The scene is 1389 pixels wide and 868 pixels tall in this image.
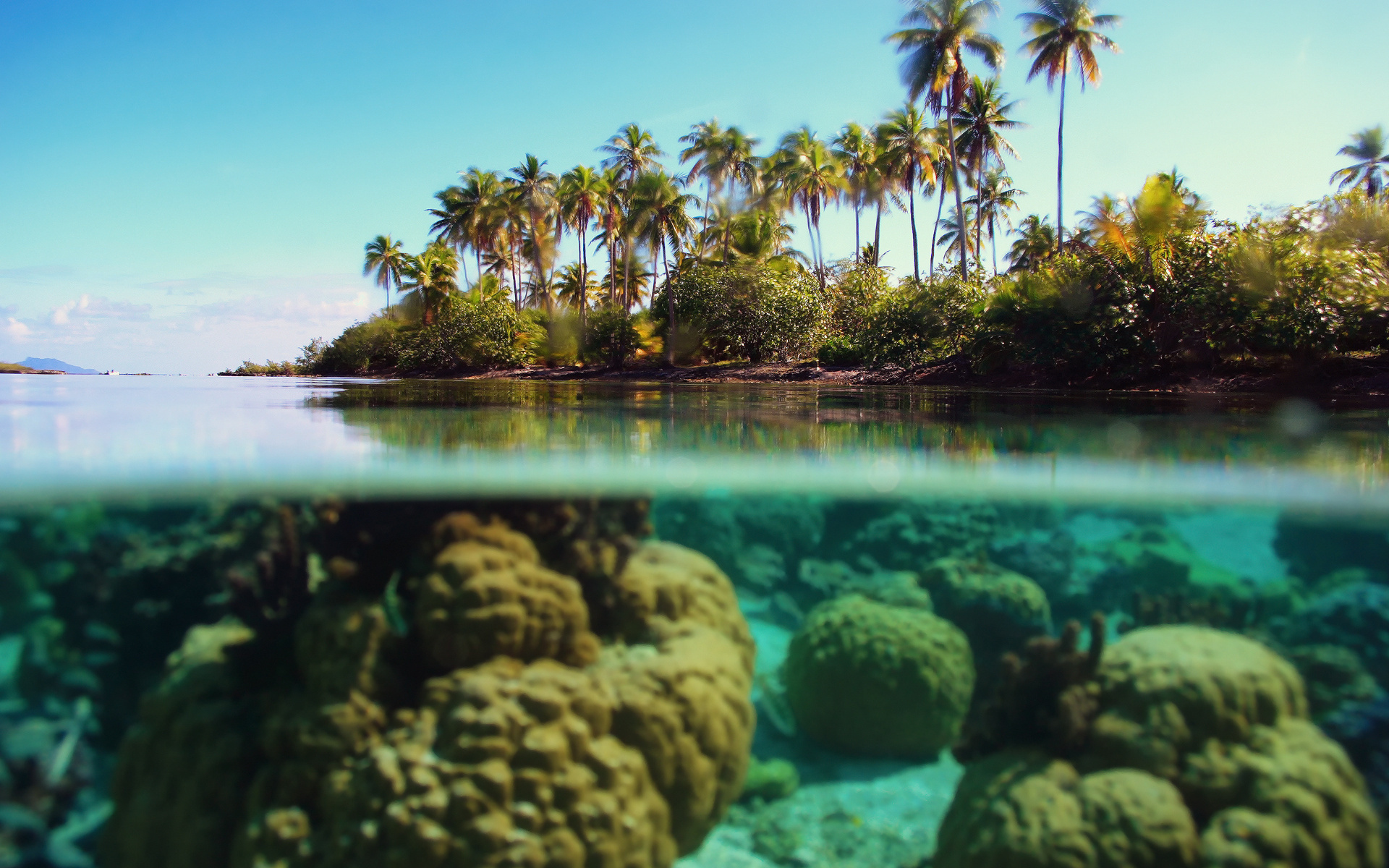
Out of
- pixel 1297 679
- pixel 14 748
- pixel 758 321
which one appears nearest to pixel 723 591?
pixel 1297 679

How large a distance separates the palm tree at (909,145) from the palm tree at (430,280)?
2968 cm

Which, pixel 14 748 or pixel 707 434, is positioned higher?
pixel 707 434

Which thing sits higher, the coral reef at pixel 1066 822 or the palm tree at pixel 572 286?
the palm tree at pixel 572 286

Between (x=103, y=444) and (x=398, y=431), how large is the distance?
2.13 metres

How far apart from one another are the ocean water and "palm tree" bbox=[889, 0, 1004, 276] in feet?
104

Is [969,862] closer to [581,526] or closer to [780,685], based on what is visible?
[780,685]

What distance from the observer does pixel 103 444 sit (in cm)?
544

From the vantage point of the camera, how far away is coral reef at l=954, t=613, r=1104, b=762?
3.40m

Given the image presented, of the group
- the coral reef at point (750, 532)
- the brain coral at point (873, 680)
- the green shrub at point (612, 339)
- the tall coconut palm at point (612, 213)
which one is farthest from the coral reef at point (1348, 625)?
the tall coconut palm at point (612, 213)

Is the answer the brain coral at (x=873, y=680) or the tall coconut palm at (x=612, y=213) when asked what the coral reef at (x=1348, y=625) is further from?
the tall coconut palm at (x=612, y=213)

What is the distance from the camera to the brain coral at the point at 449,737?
9.46 feet

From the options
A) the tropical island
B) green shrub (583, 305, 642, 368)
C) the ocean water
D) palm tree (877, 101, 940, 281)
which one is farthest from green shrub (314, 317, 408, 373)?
the ocean water

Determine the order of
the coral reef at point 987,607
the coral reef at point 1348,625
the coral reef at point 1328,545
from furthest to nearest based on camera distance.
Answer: the coral reef at point 1328,545, the coral reef at point 987,607, the coral reef at point 1348,625

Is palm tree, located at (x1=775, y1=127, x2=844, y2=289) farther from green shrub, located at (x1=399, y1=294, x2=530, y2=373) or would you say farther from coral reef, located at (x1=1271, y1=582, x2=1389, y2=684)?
coral reef, located at (x1=1271, y1=582, x2=1389, y2=684)
